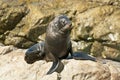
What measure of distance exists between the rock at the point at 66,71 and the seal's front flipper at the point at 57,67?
0.24ft

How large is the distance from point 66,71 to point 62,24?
0.95m

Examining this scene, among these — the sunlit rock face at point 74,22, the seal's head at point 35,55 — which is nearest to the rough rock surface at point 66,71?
the seal's head at point 35,55

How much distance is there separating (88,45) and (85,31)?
27.7 inches

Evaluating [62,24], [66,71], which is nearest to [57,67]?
[66,71]

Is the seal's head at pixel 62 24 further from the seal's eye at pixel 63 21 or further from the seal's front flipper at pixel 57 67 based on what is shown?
the seal's front flipper at pixel 57 67

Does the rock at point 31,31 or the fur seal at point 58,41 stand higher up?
the fur seal at point 58,41

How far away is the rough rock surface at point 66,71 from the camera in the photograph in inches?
284

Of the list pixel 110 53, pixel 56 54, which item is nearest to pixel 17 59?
pixel 56 54

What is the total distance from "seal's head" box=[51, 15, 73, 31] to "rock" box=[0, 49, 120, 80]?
73 centimetres

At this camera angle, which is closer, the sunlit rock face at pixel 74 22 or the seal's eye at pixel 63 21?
the seal's eye at pixel 63 21

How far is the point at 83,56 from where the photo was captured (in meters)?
7.73

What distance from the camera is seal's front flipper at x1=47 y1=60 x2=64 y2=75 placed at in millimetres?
7257

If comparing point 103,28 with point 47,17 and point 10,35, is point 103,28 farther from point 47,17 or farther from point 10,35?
point 10,35

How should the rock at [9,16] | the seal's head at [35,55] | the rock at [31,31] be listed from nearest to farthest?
the seal's head at [35,55] → the rock at [31,31] → the rock at [9,16]
